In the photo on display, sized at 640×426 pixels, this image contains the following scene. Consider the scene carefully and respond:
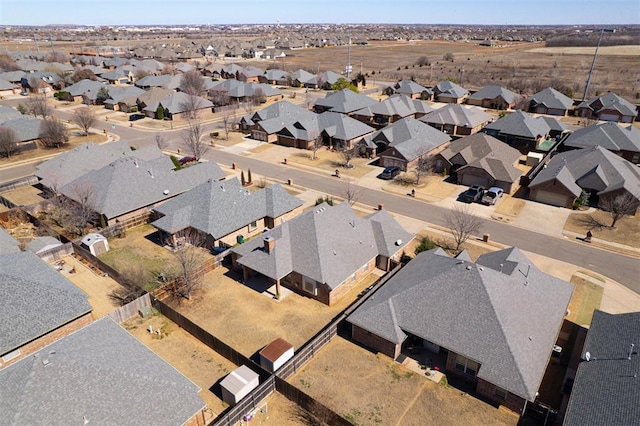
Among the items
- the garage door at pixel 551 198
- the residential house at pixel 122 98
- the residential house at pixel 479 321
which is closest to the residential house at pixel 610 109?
the garage door at pixel 551 198

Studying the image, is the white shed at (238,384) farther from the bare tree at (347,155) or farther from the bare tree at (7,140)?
the bare tree at (7,140)

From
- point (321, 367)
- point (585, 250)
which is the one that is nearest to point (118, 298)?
point (321, 367)

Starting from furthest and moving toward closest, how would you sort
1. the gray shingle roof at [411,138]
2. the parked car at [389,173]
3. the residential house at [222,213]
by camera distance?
the gray shingle roof at [411,138] → the parked car at [389,173] → the residential house at [222,213]

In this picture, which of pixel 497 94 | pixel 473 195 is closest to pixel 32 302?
pixel 473 195

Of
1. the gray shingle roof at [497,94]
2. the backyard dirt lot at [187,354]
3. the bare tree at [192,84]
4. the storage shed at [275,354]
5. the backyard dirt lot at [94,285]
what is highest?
the bare tree at [192,84]

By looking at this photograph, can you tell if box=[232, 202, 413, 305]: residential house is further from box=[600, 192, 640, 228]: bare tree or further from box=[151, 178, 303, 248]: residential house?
box=[600, 192, 640, 228]: bare tree

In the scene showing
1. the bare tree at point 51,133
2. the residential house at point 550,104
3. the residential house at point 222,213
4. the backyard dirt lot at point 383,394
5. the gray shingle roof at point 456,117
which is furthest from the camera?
the residential house at point 550,104

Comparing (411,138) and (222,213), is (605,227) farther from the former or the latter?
(222,213)
